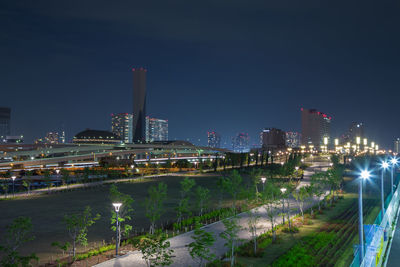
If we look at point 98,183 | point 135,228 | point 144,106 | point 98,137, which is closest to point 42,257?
point 135,228

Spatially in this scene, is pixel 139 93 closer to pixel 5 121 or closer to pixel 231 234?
pixel 5 121

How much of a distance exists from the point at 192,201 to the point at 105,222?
31.8 ft

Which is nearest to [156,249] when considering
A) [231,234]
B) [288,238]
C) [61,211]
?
[231,234]

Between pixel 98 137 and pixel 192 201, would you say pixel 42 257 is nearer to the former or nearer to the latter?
pixel 192 201

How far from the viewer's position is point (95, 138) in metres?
144

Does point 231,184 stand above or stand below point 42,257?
above

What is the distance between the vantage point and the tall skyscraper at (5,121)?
589ft

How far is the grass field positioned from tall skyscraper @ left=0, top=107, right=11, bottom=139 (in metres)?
167

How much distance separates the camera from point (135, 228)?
778 inches

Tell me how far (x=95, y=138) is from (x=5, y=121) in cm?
7150

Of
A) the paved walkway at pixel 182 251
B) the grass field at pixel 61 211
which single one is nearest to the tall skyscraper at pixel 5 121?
the grass field at pixel 61 211

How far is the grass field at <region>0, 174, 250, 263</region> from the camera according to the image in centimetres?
1721

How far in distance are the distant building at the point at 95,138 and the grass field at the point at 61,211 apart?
346ft

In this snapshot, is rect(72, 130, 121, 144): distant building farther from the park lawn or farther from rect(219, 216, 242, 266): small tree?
rect(219, 216, 242, 266): small tree
